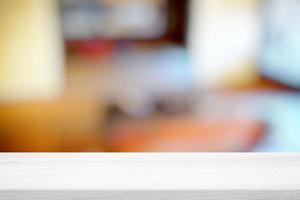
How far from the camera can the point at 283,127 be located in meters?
1.36

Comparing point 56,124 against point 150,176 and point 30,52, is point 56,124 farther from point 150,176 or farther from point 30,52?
point 150,176

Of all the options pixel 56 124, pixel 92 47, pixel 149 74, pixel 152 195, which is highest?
pixel 152 195

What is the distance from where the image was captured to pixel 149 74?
5.05 feet

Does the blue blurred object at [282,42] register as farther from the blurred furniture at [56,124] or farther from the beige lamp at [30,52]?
the beige lamp at [30,52]

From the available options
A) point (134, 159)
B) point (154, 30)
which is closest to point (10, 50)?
point (154, 30)

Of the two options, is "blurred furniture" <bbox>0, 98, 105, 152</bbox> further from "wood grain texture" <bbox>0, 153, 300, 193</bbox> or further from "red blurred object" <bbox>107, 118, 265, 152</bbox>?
"wood grain texture" <bbox>0, 153, 300, 193</bbox>

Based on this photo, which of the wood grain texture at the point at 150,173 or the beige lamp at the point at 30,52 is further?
the beige lamp at the point at 30,52

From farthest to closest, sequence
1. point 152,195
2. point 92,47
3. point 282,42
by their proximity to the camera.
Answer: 1. point 92,47
2. point 282,42
3. point 152,195

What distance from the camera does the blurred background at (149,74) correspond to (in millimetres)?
1368

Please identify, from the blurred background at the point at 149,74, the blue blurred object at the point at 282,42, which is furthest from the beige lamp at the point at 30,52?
the blue blurred object at the point at 282,42

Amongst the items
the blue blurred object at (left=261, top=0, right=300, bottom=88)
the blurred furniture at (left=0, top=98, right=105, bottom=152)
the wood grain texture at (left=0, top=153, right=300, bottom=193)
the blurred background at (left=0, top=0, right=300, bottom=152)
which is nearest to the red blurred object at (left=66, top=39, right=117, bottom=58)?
the blurred background at (left=0, top=0, right=300, bottom=152)

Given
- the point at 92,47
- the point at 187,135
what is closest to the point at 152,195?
the point at 187,135

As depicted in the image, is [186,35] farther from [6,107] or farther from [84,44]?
[6,107]

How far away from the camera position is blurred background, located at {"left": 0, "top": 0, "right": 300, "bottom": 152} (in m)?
1.37
